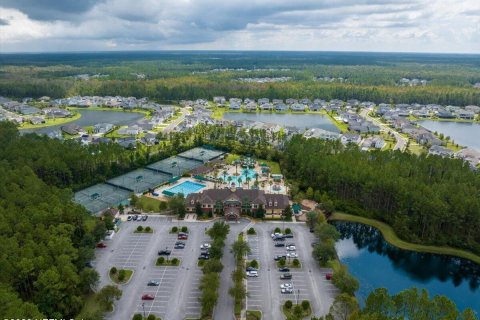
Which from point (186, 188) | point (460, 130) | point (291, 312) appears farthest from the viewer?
point (460, 130)

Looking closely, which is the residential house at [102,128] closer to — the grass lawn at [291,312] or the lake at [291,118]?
the lake at [291,118]

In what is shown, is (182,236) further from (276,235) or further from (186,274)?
(276,235)

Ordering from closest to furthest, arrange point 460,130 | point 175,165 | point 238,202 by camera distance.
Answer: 1. point 238,202
2. point 175,165
3. point 460,130

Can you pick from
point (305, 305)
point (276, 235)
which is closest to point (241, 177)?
point (276, 235)

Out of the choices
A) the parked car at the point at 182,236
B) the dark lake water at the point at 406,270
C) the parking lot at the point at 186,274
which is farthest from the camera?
the parked car at the point at 182,236

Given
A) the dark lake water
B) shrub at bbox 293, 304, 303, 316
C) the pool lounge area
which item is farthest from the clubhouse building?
shrub at bbox 293, 304, 303, 316

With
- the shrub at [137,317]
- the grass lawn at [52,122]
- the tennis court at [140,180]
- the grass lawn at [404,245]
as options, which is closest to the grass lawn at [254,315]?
the shrub at [137,317]
